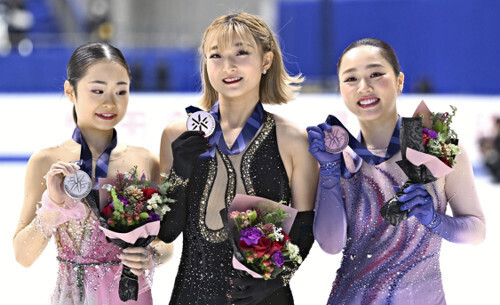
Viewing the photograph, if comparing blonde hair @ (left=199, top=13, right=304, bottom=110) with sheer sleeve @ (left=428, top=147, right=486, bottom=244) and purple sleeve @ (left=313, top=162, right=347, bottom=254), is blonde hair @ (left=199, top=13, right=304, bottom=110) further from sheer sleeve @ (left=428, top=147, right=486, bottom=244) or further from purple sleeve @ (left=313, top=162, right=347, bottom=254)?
sheer sleeve @ (left=428, top=147, right=486, bottom=244)

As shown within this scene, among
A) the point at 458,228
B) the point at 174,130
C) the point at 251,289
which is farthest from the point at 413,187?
the point at 174,130

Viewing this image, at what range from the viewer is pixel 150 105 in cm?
1072

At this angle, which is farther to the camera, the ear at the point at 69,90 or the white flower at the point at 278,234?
the ear at the point at 69,90

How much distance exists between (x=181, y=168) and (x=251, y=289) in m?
0.48

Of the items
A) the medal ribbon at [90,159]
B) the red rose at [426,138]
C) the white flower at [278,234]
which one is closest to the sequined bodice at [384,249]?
the red rose at [426,138]

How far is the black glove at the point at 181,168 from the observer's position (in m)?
2.36

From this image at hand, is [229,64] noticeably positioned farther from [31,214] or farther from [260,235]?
[31,214]

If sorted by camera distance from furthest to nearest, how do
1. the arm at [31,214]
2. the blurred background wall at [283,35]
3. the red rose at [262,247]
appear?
the blurred background wall at [283,35]
the arm at [31,214]
the red rose at [262,247]

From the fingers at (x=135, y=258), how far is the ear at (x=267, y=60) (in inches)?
31.3

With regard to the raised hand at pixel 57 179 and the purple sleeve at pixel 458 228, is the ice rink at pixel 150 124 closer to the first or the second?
the purple sleeve at pixel 458 228

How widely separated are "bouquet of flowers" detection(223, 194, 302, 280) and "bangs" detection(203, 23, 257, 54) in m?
0.55

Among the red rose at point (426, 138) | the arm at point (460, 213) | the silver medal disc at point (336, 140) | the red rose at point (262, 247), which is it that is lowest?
the red rose at point (262, 247)

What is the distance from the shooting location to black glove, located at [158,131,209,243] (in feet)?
7.74

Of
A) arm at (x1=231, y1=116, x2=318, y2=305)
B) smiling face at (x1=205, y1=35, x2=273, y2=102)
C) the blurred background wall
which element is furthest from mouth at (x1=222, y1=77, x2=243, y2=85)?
the blurred background wall
